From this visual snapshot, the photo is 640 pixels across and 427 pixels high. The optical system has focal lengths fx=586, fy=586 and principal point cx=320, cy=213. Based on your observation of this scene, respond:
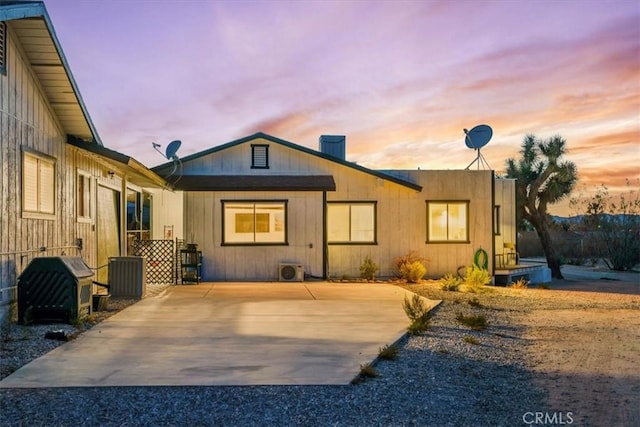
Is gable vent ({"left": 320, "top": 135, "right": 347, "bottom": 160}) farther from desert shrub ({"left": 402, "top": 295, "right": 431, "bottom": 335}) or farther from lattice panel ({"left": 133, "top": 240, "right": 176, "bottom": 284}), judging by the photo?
desert shrub ({"left": 402, "top": 295, "right": 431, "bottom": 335})

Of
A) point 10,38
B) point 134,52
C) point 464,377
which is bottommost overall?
point 464,377

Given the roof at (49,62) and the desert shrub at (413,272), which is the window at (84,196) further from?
the desert shrub at (413,272)

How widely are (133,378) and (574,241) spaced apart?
32857mm

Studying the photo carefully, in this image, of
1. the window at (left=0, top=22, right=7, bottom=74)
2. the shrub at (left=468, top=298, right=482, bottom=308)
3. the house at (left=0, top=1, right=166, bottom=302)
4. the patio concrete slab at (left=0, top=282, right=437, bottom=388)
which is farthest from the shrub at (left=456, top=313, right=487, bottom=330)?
the window at (left=0, top=22, right=7, bottom=74)

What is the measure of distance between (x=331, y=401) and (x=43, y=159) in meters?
7.45

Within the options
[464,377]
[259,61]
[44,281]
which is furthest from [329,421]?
[259,61]

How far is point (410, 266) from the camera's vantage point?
683 inches

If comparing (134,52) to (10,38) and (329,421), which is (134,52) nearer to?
(10,38)

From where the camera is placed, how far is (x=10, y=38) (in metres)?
9.24

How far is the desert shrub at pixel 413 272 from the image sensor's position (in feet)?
56.6

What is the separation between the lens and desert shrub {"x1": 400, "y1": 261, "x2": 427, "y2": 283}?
56.6ft

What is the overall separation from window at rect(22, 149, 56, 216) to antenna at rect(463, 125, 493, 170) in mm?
13857

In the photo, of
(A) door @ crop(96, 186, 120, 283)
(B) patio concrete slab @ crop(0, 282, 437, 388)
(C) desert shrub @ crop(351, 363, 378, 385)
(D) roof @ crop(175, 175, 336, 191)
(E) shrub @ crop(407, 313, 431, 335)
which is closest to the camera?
(C) desert shrub @ crop(351, 363, 378, 385)

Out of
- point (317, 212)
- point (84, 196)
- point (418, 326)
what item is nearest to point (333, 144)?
point (317, 212)
